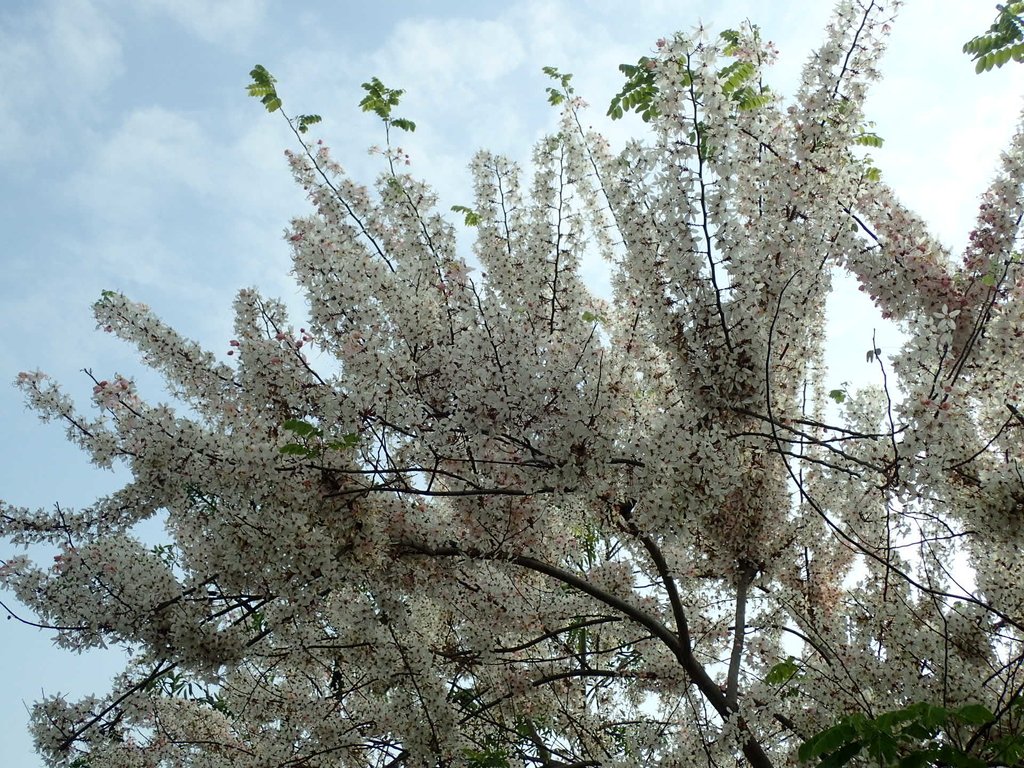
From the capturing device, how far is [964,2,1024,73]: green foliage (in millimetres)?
4086

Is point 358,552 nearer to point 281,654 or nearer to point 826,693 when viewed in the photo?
point 281,654

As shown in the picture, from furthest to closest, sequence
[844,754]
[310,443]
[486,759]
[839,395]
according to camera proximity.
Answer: [486,759] → [839,395] → [310,443] → [844,754]

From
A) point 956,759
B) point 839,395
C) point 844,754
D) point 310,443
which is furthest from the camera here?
point 839,395

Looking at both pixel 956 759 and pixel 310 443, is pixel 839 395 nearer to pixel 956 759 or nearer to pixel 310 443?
pixel 956 759

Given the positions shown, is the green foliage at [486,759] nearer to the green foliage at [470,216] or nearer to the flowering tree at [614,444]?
the flowering tree at [614,444]

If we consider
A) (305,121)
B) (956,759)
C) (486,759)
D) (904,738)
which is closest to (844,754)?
(904,738)

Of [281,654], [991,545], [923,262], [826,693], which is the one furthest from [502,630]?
[923,262]

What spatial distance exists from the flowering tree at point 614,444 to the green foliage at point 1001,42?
50 cm

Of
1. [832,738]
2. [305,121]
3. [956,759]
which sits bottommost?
[956,759]

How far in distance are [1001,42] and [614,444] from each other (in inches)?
109

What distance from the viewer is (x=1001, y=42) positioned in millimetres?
4129

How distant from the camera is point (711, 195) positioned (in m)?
3.81

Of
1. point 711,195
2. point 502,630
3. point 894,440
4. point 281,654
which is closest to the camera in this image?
A: point 894,440

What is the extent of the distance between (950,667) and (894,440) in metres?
1.61
